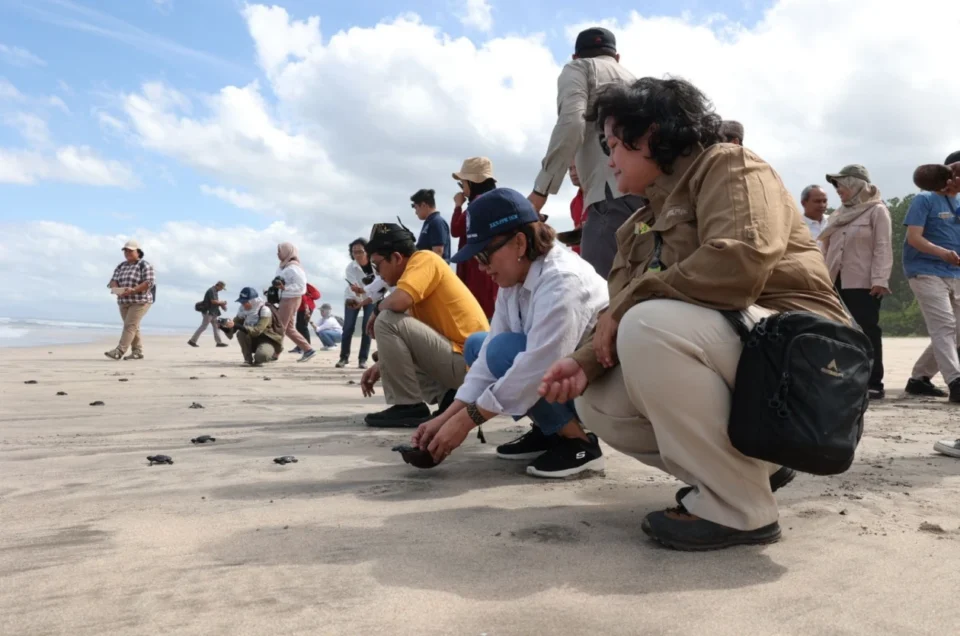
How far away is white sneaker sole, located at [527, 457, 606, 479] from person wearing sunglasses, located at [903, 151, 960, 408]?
12.8 feet

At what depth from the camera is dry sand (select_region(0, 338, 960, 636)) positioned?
5.27 ft

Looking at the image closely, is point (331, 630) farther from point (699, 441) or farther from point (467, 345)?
point (467, 345)

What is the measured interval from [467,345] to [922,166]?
3.13 metres

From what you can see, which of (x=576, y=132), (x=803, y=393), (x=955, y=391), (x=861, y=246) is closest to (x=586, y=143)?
(x=576, y=132)

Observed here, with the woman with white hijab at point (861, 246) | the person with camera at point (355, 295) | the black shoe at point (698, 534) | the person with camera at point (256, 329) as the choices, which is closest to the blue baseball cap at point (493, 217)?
the black shoe at point (698, 534)

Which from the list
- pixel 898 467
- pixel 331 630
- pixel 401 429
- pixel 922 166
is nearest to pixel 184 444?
pixel 401 429

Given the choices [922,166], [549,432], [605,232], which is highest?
[922,166]

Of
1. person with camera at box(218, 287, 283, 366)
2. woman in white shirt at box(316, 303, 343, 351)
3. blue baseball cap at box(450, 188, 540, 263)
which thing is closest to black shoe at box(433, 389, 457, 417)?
blue baseball cap at box(450, 188, 540, 263)

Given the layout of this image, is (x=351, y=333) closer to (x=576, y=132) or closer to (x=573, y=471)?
(x=576, y=132)

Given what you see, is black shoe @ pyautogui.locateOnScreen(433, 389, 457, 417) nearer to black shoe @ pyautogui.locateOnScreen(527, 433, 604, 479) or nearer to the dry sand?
the dry sand

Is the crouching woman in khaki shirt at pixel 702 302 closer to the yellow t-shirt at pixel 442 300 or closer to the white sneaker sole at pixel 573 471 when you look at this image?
the white sneaker sole at pixel 573 471

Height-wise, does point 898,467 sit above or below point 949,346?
below

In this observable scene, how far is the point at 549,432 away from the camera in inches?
118

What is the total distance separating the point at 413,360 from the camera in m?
4.38
